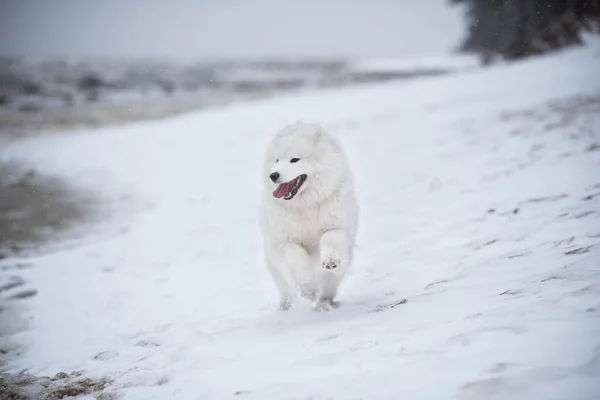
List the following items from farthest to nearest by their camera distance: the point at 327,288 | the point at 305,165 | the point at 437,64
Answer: the point at 437,64 < the point at 327,288 < the point at 305,165

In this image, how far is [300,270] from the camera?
12.1 feet

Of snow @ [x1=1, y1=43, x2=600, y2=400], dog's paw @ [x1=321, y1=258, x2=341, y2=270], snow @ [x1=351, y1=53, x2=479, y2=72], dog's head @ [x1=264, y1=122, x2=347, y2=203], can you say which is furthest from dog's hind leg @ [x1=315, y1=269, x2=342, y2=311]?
snow @ [x1=351, y1=53, x2=479, y2=72]

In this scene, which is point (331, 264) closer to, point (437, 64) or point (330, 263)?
point (330, 263)

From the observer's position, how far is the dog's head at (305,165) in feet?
12.5

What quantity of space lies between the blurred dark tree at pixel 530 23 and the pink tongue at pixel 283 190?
16579 millimetres

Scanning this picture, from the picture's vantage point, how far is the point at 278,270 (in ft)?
13.4

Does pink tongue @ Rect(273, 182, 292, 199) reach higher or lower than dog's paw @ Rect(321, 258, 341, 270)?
higher

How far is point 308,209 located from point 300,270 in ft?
1.64

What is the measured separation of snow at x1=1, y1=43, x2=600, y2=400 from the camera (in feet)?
7.84

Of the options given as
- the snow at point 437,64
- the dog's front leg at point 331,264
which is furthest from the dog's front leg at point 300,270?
the snow at point 437,64

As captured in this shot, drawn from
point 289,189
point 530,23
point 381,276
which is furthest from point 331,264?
point 530,23

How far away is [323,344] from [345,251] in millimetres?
979

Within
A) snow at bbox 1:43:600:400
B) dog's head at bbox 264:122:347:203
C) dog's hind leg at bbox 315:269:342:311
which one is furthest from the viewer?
dog's hind leg at bbox 315:269:342:311

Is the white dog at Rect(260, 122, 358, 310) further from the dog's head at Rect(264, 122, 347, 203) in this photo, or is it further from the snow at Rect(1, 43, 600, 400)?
the snow at Rect(1, 43, 600, 400)
